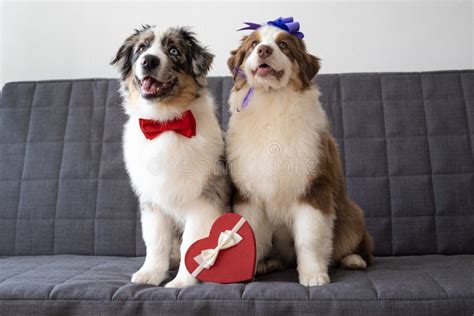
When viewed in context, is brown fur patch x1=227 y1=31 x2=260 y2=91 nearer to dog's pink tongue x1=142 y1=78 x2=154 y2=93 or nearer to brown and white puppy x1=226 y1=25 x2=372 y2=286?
brown and white puppy x1=226 y1=25 x2=372 y2=286

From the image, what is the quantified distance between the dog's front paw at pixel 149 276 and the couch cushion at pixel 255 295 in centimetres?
6

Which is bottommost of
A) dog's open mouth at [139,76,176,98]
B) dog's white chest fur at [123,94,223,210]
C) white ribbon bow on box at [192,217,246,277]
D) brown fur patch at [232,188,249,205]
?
white ribbon bow on box at [192,217,246,277]

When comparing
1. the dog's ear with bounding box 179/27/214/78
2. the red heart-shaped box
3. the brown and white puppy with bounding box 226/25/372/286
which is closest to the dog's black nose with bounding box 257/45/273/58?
the brown and white puppy with bounding box 226/25/372/286

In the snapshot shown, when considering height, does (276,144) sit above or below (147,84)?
below

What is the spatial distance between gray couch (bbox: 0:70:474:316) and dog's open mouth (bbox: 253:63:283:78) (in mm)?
839

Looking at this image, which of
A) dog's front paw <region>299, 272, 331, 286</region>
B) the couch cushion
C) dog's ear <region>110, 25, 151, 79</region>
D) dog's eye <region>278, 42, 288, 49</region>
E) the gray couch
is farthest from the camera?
the gray couch

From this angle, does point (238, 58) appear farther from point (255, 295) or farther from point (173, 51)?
point (255, 295)

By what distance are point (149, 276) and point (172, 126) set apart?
65 cm

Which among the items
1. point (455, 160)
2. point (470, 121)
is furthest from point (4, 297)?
point (470, 121)

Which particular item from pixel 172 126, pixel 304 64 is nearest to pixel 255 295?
pixel 172 126

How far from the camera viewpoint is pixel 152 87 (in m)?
1.88

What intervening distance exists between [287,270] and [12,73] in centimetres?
245

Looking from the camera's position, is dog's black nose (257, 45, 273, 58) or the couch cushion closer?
the couch cushion

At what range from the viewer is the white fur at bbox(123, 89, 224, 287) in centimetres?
182
